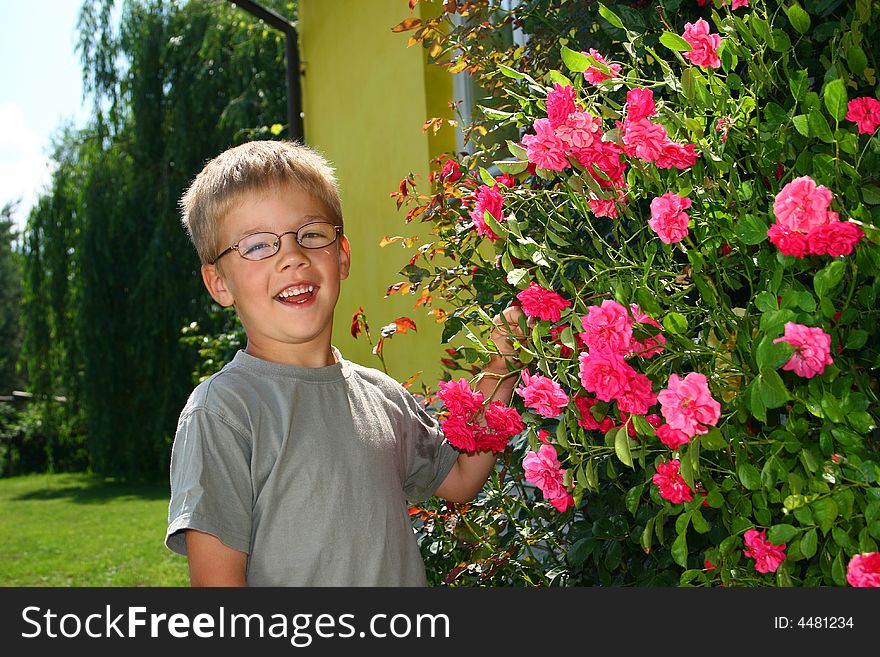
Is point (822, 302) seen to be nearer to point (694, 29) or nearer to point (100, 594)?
point (694, 29)

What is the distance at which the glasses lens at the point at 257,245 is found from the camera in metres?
1.66

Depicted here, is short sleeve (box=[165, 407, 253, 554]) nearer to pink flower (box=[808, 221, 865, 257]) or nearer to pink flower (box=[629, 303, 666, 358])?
pink flower (box=[629, 303, 666, 358])

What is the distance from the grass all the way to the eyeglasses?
5.46 metres

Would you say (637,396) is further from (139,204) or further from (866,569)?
(139,204)

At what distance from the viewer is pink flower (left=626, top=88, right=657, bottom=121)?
1180 millimetres

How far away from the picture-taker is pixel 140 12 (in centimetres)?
1124

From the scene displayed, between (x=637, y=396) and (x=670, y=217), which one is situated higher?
(x=670, y=217)

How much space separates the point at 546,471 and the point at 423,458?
1.57ft

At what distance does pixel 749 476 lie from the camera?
113 centimetres

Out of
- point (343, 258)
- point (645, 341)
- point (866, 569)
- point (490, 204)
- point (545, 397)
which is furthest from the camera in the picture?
point (343, 258)

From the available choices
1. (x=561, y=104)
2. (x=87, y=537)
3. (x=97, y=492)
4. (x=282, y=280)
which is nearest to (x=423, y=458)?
(x=282, y=280)

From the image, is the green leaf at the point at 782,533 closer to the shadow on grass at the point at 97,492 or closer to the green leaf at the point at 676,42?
the green leaf at the point at 676,42

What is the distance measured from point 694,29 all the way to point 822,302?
399 mm

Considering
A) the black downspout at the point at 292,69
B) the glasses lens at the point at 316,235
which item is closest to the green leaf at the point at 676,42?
the glasses lens at the point at 316,235
